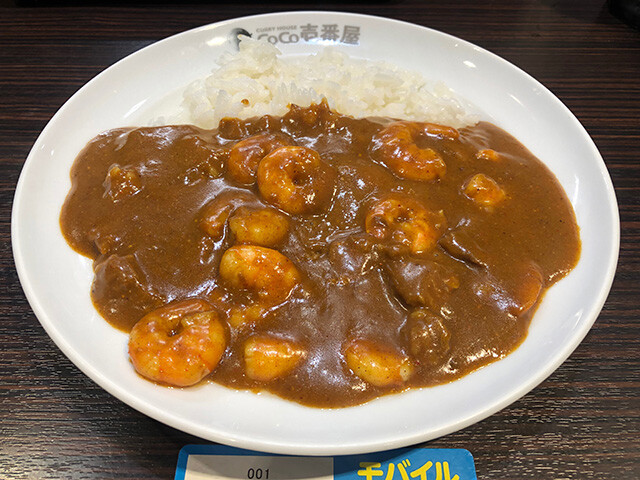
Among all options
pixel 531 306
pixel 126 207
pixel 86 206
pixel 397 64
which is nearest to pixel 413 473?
pixel 531 306

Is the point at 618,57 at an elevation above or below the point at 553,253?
above

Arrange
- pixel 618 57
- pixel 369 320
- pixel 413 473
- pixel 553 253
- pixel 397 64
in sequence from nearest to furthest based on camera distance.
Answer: pixel 413 473 < pixel 369 320 < pixel 553 253 < pixel 397 64 < pixel 618 57

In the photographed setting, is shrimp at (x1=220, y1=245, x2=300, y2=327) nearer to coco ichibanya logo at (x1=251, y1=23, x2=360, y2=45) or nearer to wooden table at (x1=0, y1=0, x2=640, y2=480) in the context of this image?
wooden table at (x1=0, y1=0, x2=640, y2=480)

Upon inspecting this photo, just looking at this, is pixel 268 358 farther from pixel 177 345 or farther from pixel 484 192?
pixel 484 192

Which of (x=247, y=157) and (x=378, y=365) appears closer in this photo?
(x=378, y=365)

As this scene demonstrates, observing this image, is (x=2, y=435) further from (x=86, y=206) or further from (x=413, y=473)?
(x=413, y=473)

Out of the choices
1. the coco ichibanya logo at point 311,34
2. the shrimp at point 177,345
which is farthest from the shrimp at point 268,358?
the coco ichibanya logo at point 311,34

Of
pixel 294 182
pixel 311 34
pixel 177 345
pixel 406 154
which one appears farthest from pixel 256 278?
pixel 311 34

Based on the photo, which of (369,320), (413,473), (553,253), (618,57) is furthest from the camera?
(618,57)
